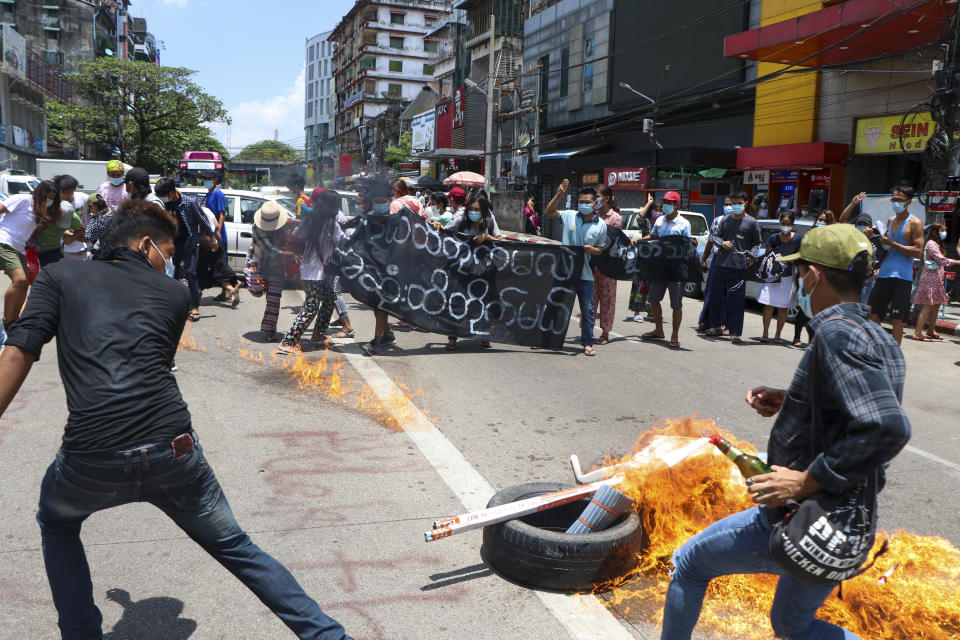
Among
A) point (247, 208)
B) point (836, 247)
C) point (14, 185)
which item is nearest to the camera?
point (836, 247)

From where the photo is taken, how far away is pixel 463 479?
4891mm

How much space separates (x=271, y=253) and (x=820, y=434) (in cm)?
770

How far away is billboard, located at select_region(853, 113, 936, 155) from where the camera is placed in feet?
61.3

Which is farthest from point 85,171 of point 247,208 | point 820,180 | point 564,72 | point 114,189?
point 820,180

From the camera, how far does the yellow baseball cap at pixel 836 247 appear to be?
7.57 feet

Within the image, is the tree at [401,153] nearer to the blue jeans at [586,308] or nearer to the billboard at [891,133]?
the billboard at [891,133]

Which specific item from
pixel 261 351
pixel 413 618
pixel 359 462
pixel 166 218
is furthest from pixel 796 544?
pixel 261 351

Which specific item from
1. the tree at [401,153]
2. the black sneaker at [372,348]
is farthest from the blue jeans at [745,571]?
the tree at [401,153]

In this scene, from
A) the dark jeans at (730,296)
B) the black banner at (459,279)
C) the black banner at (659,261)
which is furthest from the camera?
the dark jeans at (730,296)

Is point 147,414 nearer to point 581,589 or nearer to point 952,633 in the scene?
point 581,589

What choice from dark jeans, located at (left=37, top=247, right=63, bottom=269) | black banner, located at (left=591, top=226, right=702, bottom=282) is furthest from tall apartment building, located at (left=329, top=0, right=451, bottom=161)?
dark jeans, located at (left=37, top=247, right=63, bottom=269)

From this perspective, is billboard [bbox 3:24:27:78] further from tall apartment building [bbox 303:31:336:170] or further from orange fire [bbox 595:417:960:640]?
tall apartment building [bbox 303:31:336:170]

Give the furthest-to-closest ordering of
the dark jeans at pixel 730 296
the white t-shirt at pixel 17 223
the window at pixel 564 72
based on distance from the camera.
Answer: the window at pixel 564 72
the dark jeans at pixel 730 296
the white t-shirt at pixel 17 223

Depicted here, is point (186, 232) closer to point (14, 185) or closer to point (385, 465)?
point (385, 465)
